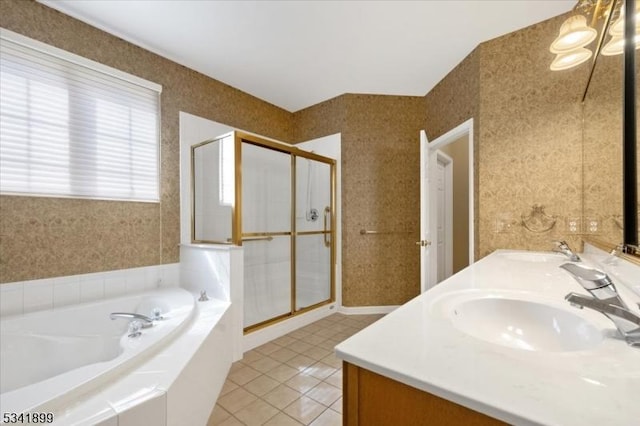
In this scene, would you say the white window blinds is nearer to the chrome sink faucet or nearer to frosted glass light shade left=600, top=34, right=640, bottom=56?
the chrome sink faucet

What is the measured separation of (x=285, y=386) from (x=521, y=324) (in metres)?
1.47

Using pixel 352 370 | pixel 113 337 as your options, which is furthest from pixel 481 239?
pixel 113 337

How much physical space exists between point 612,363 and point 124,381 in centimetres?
147

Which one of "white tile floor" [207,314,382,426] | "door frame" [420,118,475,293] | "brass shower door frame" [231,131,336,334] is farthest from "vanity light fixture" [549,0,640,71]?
"white tile floor" [207,314,382,426]

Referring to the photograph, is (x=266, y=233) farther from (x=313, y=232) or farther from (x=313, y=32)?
(x=313, y=32)

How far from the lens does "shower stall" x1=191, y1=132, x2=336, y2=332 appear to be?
7.76 feet

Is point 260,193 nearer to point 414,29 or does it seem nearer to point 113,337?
point 113,337

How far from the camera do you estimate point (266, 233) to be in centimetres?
270

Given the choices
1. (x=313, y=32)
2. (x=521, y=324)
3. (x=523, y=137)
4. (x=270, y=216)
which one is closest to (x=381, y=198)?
(x=270, y=216)

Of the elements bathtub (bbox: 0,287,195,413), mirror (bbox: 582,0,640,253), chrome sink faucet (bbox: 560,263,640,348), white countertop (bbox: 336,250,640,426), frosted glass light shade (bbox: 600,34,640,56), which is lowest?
bathtub (bbox: 0,287,195,413)

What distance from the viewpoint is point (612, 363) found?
1.74 ft

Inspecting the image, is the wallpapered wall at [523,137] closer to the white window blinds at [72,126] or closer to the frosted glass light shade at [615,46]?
the frosted glass light shade at [615,46]

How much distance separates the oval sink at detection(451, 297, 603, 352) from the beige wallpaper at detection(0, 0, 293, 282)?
232cm

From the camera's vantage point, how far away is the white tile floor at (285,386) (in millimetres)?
1519
